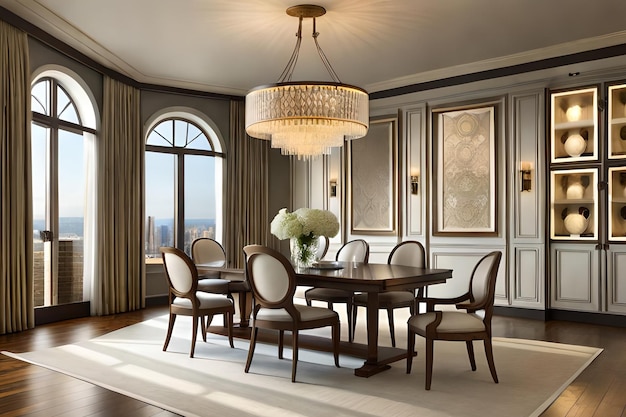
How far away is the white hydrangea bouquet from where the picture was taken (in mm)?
4688

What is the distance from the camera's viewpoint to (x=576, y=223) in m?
6.45

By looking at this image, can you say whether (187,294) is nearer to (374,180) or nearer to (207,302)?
(207,302)

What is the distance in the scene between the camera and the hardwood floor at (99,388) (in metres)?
3.24

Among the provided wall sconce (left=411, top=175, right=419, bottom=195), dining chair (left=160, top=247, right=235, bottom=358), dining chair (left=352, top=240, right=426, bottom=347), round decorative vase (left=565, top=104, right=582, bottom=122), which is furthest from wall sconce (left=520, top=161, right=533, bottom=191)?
dining chair (left=160, top=247, right=235, bottom=358)

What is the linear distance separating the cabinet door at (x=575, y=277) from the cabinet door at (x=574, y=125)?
101 cm

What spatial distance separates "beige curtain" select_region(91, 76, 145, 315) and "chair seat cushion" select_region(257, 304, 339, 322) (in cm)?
331

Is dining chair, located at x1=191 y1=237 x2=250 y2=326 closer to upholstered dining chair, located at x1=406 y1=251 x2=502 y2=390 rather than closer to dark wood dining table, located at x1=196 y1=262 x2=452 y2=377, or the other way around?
dark wood dining table, located at x1=196 y1=262 x2=452 y2=377

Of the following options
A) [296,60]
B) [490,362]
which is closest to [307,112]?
[296,60]

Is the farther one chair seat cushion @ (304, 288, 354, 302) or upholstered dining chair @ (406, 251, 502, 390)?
chair seat cushion @ (304, 288, 354, 302)

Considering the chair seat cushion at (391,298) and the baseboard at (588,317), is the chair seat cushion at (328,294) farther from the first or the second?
the baseboard at (588,317)

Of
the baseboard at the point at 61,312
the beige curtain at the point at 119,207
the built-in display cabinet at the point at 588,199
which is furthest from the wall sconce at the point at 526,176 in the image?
the baseboard at the point at 61,312

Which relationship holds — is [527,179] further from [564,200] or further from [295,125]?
[295,125]

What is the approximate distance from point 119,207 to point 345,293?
332 centimetres

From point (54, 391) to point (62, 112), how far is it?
3.76 m
